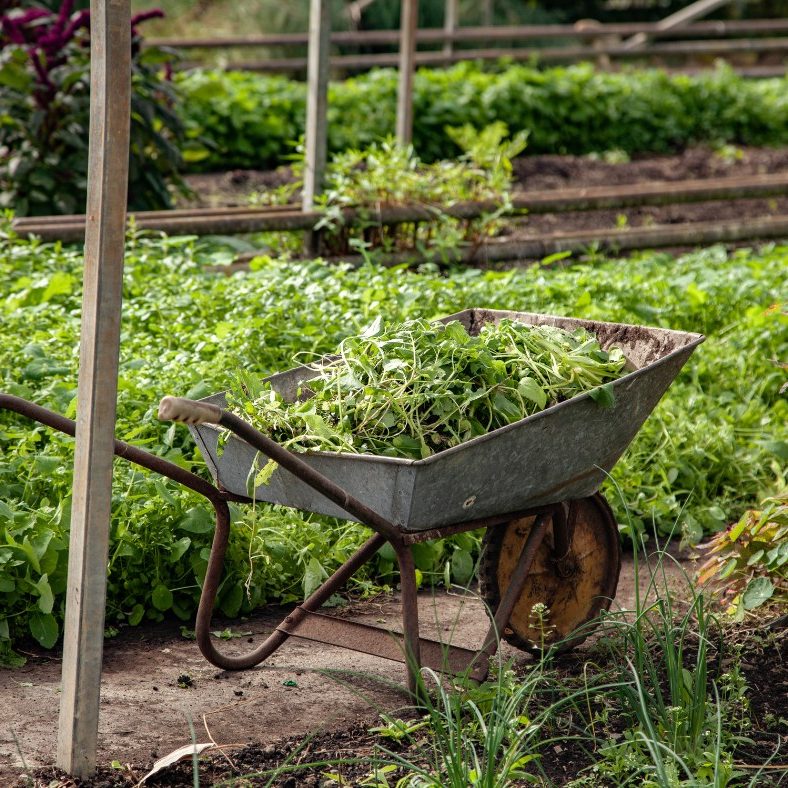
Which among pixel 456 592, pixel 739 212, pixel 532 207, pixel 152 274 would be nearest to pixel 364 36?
pixel 739 212

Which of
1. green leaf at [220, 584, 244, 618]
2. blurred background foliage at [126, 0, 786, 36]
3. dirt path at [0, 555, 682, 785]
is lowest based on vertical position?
dirt path at [0, 555, 682, 785]

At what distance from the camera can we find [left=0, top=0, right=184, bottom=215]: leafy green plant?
21.4ft

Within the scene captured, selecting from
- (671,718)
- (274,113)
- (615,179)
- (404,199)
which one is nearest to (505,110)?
(615,179)

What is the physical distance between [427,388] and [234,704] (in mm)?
953

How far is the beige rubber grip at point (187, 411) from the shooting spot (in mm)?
2238

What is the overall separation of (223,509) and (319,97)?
3.91 meters

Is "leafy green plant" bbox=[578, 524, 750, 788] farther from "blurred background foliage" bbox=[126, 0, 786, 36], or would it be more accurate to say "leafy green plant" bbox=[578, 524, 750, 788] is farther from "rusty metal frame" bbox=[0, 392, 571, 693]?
"blurred background foliage" bbox=[126, 0, 786, 36]

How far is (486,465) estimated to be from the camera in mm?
2771

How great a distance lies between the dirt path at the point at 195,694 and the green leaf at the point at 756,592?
63 cm

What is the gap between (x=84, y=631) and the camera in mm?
2371

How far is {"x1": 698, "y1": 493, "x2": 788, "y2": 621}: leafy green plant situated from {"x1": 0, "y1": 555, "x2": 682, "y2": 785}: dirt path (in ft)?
2.06

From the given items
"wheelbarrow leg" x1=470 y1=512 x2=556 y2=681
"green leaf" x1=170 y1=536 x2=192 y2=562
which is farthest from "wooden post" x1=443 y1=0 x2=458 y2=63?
"wheelbarrow leg" x1=470 y1=512 x2=556 y2=681

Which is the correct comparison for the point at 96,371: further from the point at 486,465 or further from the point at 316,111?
the point at 316,111

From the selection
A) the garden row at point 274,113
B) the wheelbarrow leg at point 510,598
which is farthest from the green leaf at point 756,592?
the garden row at point 274,113
